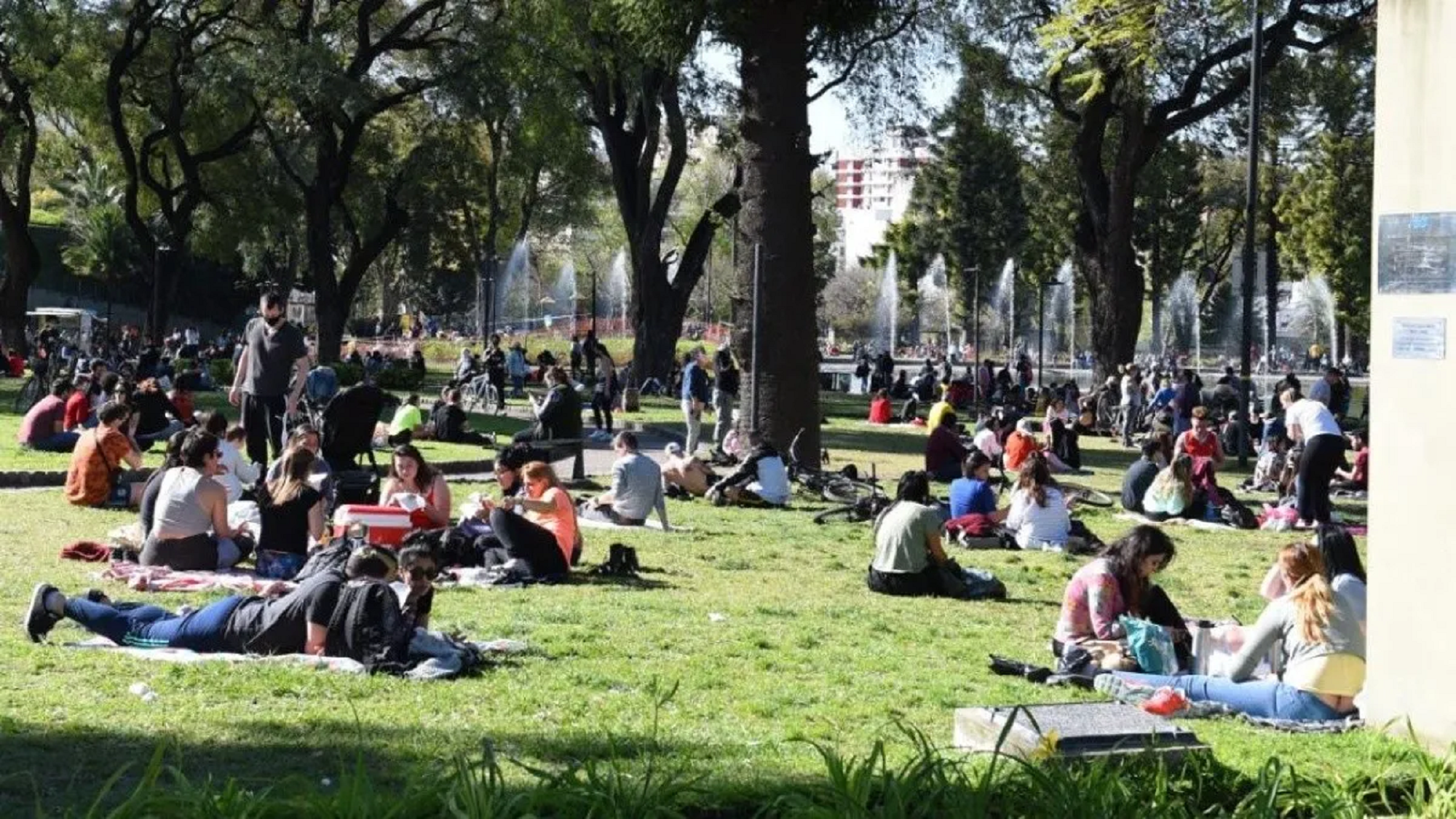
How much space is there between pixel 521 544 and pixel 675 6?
11.8 m

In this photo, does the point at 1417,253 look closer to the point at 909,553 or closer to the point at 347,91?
the point at 909,553

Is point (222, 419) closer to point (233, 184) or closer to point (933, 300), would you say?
point (233, 184)

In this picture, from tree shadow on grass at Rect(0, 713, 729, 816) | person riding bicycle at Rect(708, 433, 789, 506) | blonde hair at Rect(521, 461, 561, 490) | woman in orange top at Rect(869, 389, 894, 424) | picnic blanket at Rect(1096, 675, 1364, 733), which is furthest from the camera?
woman in orange top at Rect(869, 389, 894, 424)

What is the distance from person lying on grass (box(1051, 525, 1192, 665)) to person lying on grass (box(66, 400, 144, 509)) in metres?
9.27

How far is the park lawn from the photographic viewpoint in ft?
23.0

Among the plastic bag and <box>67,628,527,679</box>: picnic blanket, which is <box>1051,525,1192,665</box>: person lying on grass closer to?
the plastic bag

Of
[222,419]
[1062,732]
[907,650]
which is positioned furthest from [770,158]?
[1062,732]

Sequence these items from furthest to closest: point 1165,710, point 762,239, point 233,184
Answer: point 233,184, point 762,239, point 1165,710

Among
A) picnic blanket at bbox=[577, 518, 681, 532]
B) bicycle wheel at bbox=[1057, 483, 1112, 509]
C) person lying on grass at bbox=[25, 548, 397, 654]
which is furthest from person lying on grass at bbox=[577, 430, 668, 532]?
person lying on grass at bbox=[25, 548, 397, 654]

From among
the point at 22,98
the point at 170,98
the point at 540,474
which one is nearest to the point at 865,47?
the point at 540,474

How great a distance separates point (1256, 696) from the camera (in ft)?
29.6

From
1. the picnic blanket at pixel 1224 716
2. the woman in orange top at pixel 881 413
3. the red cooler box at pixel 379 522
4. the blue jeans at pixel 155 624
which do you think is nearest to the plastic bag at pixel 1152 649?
the picnic blanket at pixel 1224 716

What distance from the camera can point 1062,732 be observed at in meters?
6.49

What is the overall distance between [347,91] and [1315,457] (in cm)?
2508
